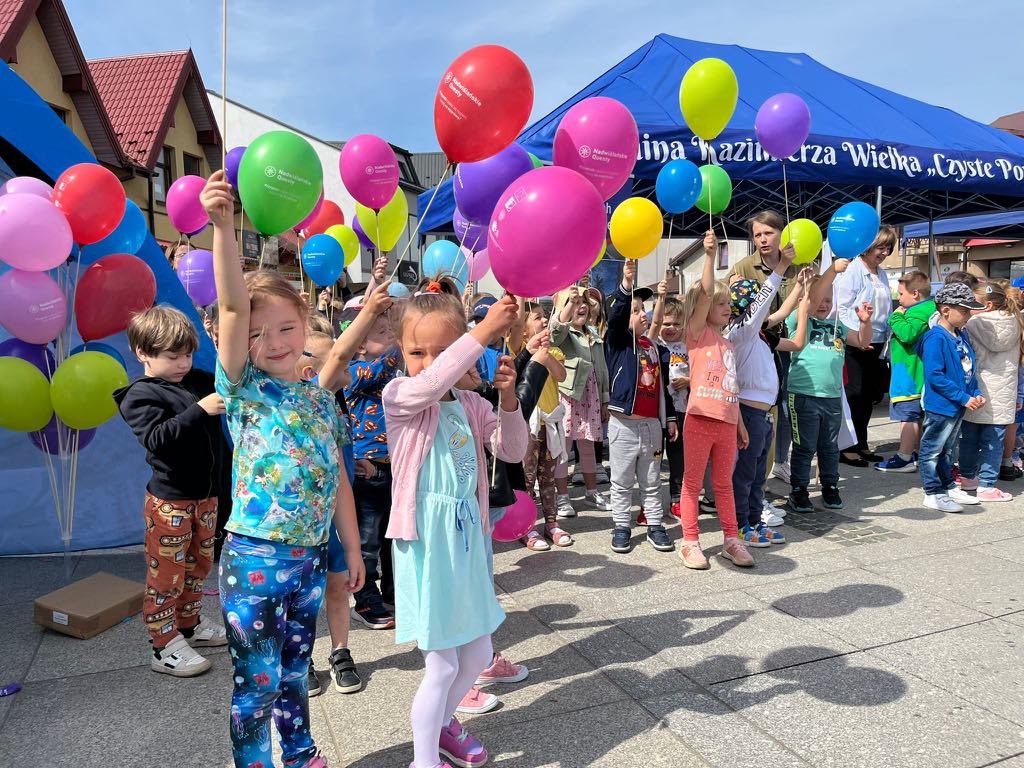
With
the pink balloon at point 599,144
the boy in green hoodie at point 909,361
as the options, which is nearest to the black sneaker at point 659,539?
the pink balloon at point 599,144

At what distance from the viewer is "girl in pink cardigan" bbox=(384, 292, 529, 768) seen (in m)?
2.19

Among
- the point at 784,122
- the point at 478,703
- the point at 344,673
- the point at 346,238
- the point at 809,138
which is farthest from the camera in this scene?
the point at 809,138

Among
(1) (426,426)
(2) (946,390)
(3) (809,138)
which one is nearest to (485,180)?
(1) (426,426)

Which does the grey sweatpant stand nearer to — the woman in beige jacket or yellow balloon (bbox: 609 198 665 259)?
yellow balloon (bbox: 609 198 665 259)

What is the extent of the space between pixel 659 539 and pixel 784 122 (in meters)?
3.27

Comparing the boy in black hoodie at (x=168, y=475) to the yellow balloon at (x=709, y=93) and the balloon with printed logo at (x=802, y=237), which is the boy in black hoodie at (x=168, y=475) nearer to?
the yellow balloon at (x=709, y=93)

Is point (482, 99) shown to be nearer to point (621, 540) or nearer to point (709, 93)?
point (709, 93)

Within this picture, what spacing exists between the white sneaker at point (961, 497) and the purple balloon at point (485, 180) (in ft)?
13.7

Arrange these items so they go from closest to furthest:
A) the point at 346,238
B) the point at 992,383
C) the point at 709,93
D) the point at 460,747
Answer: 1. the point at 460,747
2. the point at 709,93
3. the point at 992,383
4. the point at 346,238

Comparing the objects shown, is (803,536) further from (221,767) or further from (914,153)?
(914,153)

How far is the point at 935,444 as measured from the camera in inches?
215

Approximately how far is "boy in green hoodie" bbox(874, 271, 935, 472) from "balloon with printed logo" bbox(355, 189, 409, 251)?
15.4ft

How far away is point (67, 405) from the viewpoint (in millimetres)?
3779

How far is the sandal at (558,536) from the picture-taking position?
15.6 ft
